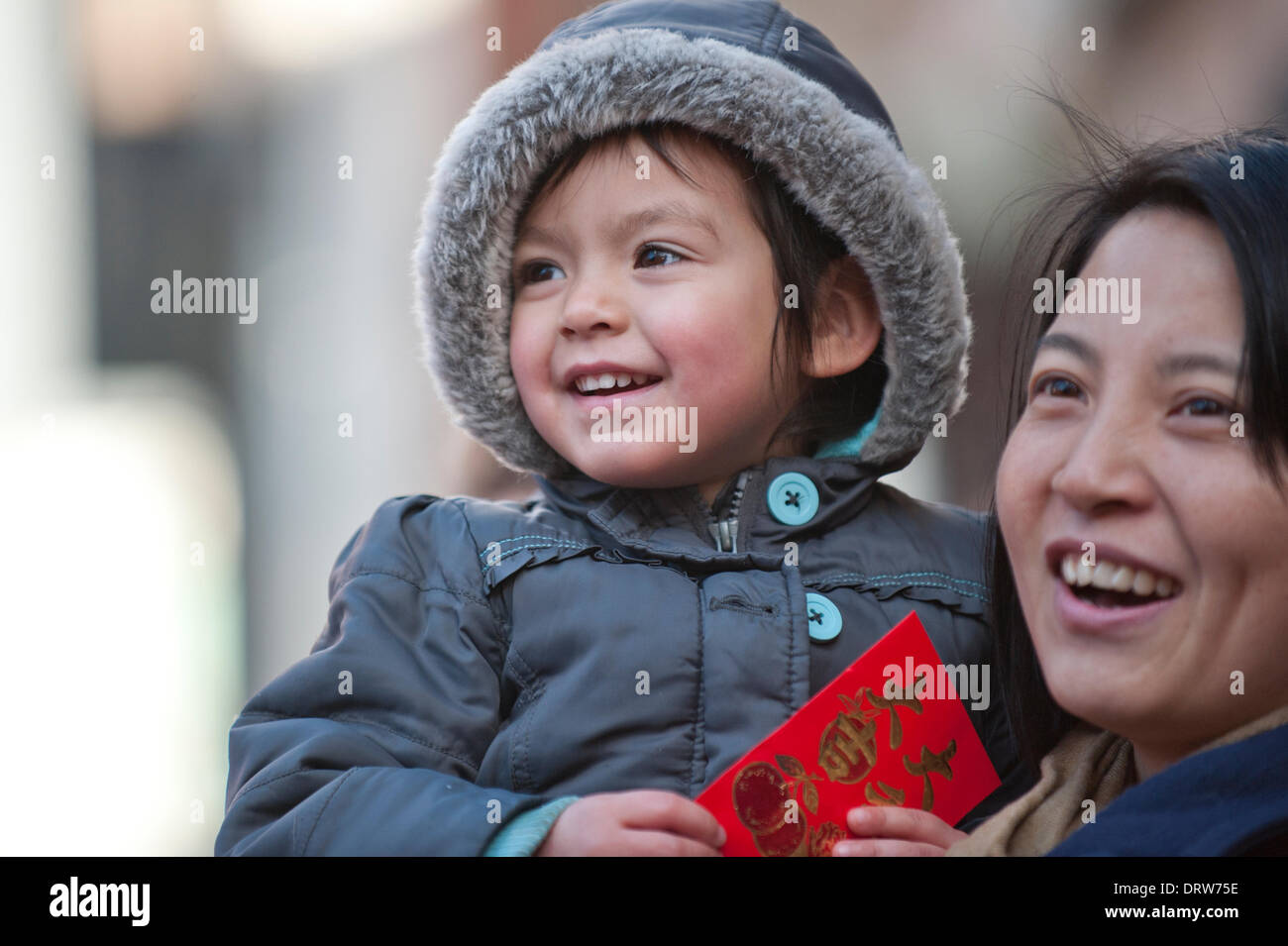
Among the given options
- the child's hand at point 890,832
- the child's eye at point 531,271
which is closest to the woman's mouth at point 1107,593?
the child's hand at point 890,832

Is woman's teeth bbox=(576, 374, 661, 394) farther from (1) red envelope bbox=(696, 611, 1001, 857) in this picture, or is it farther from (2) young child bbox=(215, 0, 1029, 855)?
(1) red envelope bbox=(696, 611, 1001, 857)

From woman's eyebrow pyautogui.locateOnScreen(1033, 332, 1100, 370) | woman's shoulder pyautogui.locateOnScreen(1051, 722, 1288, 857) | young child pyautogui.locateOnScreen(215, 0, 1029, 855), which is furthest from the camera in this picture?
young child pyautogui.locateOnScreen(215, 0, 1029, 855)

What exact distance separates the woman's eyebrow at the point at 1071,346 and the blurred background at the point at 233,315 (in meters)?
0.38

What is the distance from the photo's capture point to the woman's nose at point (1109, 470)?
0.97 metres

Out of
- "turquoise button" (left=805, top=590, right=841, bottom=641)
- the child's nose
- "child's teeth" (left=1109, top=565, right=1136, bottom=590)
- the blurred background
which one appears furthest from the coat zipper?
"child's teeth" (left=1109, top=565, right=1136, bottom=590)

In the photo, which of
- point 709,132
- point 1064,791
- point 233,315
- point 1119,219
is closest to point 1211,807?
point 1064,791

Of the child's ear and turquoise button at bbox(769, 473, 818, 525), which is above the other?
the child's ear

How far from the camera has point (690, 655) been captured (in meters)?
1.22

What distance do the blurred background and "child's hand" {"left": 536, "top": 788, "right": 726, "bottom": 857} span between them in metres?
0.63

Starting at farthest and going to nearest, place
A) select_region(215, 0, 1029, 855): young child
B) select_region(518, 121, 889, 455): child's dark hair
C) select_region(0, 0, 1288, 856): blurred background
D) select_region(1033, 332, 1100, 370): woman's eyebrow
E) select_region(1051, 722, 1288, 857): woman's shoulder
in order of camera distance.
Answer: select_region(0, 0, 1288, 856): blurred background
select_region(518, 121, 889, 455): child's dark hair
select_region(215, 0, 1029, 855): young child
select_region(1033, 332, 1100, 370): woman's eyebrow
select_region(1051, 722, 1288, 857): woman's shoulder

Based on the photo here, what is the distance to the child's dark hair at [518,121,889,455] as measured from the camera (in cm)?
131

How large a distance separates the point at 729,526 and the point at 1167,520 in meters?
0.50
